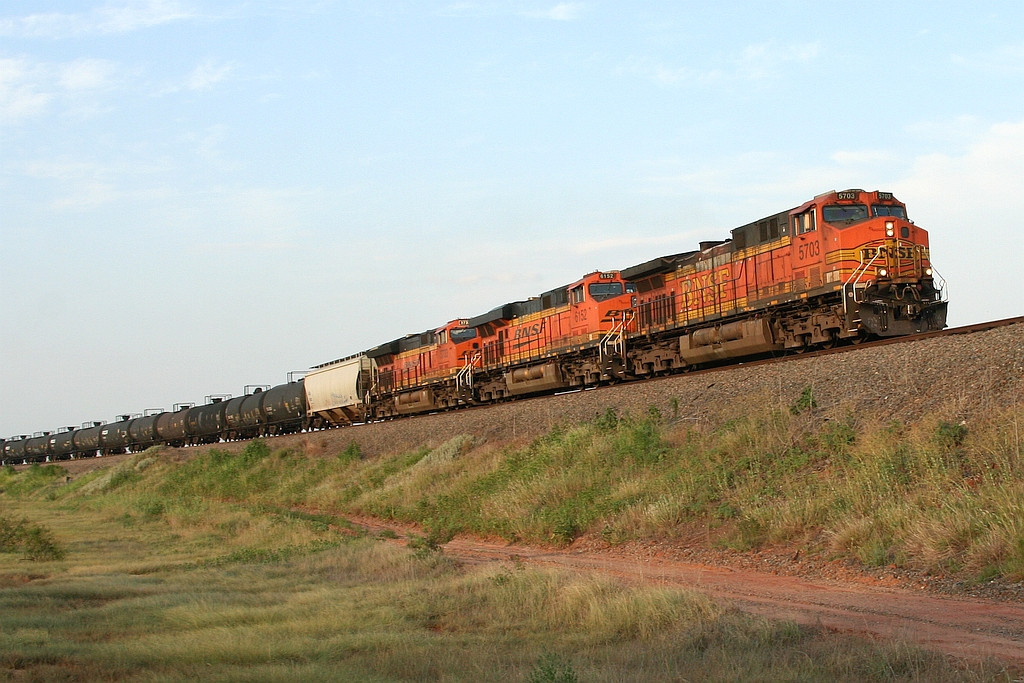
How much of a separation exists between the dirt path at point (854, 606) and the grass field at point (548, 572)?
0.61 meters

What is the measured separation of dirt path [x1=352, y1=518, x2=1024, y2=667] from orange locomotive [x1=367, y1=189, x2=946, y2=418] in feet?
30.3

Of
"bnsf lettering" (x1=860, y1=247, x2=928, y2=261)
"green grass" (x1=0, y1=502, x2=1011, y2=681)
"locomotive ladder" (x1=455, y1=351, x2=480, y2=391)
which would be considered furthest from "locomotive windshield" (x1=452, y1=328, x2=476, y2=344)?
"green grass" (x1=0, y1=502, x2=1011, y2=681)

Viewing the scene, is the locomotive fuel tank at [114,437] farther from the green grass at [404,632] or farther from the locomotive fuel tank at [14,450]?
the green grass at [404,632]

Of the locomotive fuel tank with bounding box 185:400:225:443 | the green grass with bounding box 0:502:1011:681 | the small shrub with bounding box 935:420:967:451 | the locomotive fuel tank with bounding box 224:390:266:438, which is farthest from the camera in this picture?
the locomotive fuel tank with bounding box 185:400:225:443

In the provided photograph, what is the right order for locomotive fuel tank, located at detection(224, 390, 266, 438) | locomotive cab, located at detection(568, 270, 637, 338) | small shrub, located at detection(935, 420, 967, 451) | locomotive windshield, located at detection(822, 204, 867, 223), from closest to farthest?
1. small shrub, located at detection(935, 420, 967, 451)
2. locomotive windshield, located at detection(822, 204, 867, 223)
3. locomotive cab, located at detection(568, 270, 637, 338)
4. locomotive fuel tank, located at detection(224, 390, 266, 438)

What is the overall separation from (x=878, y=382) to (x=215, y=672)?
1234 cm

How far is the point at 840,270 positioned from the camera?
21.4m

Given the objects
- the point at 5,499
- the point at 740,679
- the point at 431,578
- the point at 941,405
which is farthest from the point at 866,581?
the point at 5,499

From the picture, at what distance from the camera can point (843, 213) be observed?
73.7ft

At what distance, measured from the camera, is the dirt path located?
887 cm

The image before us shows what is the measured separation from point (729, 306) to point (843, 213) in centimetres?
403

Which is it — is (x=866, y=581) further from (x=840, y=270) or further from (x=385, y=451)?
(x=385, y=451)

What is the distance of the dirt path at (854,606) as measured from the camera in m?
8.87

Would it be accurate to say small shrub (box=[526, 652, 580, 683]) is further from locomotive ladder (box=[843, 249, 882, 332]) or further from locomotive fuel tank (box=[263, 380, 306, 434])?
locomotive fuel tank (box=[263, 380, 306, 434])
